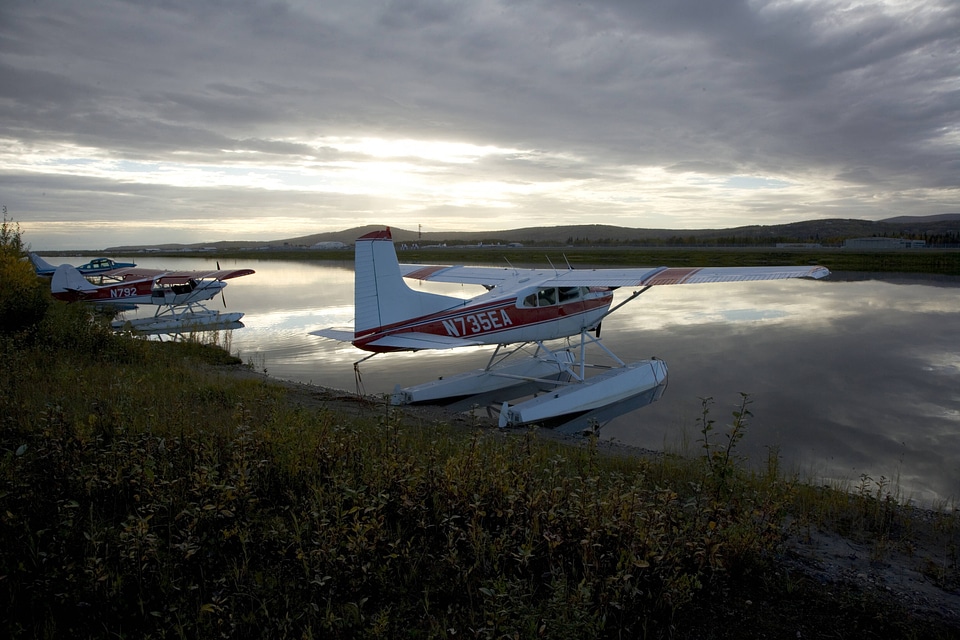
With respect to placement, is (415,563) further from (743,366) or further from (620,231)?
(620,231)

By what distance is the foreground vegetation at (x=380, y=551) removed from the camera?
242cm

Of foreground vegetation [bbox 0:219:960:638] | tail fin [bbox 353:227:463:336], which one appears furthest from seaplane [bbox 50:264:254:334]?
foreground vegetation [bbox 0:219:960:638]

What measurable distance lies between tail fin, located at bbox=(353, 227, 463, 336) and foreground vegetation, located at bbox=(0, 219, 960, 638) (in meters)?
4.01

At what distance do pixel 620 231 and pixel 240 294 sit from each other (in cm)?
16329

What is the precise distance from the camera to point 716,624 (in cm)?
263

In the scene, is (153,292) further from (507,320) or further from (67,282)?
(507,320)

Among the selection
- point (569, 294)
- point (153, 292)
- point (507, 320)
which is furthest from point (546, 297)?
point (153, 292)

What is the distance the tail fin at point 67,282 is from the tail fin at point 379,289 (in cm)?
1402

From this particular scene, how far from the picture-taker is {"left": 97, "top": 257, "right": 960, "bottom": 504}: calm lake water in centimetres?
658

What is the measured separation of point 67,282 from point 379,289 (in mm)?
15035

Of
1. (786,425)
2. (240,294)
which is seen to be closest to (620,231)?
(240,294)

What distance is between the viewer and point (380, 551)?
2.95m

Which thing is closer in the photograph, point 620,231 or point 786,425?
point 786,425

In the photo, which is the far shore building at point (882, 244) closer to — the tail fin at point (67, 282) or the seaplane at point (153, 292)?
the seaplane at point (153, 292)
